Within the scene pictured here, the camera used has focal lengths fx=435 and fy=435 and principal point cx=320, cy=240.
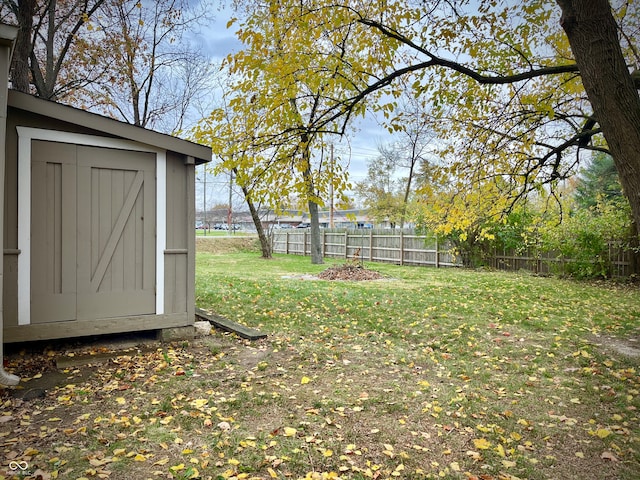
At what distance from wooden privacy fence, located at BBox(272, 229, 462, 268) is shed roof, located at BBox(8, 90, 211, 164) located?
9249mm

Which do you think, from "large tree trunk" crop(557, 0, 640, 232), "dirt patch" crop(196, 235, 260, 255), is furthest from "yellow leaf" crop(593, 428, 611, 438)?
"dirt patch" crop(196, 235, 260, 255)

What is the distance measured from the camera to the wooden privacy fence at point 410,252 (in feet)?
41.6

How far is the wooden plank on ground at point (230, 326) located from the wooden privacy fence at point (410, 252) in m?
7.93

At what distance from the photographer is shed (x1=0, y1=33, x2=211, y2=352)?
4586 millimetres

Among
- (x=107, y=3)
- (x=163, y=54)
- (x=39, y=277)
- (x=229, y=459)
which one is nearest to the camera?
(x=229, y=459)

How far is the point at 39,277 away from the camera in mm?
4703

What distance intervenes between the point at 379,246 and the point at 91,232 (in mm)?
16427

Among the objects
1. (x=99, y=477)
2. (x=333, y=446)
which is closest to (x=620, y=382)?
(x=333, y=446)

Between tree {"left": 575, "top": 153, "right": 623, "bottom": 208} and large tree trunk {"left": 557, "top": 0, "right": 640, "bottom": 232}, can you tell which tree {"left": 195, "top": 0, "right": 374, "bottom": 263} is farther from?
tree {"left": 575, "top": 153, "right": 623, "bottom": 208}

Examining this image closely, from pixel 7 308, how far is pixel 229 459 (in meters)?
3.22

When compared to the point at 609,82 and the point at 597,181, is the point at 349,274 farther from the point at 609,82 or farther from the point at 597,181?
the point at 597,181

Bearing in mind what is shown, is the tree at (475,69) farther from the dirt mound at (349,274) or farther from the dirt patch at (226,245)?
the dirt patch at (226,245)

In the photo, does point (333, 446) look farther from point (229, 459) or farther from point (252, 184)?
point (252, 184)

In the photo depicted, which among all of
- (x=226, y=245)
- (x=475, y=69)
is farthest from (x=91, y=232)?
(x=226, y=245)
